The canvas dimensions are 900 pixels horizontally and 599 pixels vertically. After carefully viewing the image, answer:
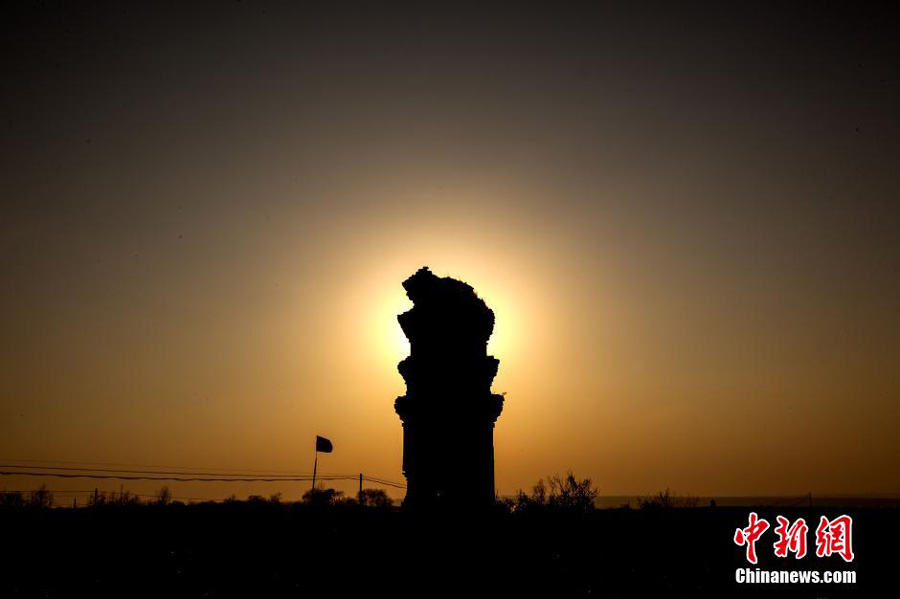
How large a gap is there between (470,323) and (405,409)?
10.3 ft

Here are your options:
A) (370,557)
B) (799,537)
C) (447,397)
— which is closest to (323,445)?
(447,397)

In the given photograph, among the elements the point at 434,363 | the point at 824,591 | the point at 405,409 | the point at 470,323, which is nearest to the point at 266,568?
the point at 405,409

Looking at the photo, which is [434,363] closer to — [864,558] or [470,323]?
[470,323]

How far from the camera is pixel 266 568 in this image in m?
13.2

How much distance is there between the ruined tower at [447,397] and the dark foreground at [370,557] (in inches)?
39.3

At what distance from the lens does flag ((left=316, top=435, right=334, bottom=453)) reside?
26.4 meters

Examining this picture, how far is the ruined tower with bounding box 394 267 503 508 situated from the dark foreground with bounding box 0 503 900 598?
100cm

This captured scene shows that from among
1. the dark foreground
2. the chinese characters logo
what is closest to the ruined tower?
the dark foreground

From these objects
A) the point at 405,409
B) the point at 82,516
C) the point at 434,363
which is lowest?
the point at 82,516

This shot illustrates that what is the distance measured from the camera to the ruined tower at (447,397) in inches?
647

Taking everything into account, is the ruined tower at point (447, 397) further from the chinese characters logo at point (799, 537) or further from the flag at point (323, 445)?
the flag at point (323, 445)

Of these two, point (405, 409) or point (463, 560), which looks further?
point (405, 409)

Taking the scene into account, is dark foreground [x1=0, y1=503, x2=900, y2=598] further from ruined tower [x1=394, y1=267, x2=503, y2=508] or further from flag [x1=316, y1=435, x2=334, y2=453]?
flag [x1=316, y1=435, x2=334, y2=453]

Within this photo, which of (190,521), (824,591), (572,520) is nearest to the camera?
(824,591)
